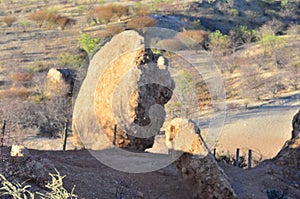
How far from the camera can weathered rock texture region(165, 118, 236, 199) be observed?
6.86 m

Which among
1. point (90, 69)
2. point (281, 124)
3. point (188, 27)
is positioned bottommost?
point (281, 124)

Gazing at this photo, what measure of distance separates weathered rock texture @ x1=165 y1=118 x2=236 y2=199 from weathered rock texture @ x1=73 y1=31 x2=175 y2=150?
2927mm

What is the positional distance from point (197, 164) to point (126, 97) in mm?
3313

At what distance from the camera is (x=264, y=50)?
31.8 meters

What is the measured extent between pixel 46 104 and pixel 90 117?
29.7ft

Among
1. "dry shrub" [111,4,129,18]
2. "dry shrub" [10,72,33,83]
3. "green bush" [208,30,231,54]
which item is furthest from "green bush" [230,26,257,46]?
"dry shrub" [10,72,33,83]

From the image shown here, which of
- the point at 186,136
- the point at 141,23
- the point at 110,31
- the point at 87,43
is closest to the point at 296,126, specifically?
the point at 186,136

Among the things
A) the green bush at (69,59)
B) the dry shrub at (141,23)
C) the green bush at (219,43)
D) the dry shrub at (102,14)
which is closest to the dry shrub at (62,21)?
the dry shrub at (102,14)

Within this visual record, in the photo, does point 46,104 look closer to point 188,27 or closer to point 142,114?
point 142,114

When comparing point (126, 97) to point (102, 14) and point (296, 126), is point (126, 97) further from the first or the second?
point (102, 14)

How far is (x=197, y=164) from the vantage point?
6992 mm

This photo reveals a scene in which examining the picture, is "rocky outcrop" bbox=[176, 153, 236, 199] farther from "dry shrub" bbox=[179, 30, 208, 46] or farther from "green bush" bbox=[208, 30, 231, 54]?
"dry shrub" bbox=[179, 30, 208, 46]

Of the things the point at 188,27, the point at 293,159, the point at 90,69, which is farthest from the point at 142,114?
the point at 188,27

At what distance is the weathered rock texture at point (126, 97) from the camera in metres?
9.98
